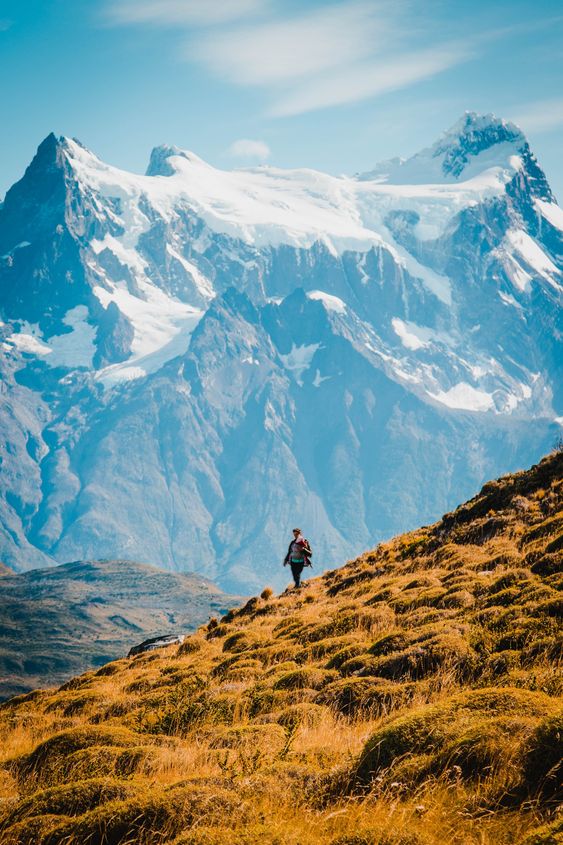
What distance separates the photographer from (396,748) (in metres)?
10.9

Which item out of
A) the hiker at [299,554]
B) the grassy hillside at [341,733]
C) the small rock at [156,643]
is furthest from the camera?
the small rock at [156,643]

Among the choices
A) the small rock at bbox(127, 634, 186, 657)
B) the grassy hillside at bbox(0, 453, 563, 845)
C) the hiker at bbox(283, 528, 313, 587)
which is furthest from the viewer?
the small rock at bbox(127, 634, 186, 657)

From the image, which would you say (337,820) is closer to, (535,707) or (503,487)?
(535,707)

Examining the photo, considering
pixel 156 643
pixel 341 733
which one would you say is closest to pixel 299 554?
pixel 156 643

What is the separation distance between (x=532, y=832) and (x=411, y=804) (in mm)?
1934

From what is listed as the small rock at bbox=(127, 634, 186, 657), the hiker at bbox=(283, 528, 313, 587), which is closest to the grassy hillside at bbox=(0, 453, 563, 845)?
the hiker at bbox=(283, 528, 313, 587)

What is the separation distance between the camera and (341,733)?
14.1m

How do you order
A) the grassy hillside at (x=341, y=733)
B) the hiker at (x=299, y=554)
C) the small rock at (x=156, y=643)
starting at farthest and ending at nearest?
A: the small rock at (x=156, y=643) < the hiker at (x=299, y=554) < the grassy hillside at (x=341, y=733)

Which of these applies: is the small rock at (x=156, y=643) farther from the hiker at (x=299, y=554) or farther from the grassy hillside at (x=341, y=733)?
the grassy hillside at (x=341, y=733)

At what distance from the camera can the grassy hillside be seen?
9273 millimetres

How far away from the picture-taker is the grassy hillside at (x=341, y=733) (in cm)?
927

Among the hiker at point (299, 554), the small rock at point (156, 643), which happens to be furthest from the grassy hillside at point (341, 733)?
the small rock at point (156, 643)

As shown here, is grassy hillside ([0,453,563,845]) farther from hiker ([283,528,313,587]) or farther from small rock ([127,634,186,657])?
small rock ([127,634,186,657])

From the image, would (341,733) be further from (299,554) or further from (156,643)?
(156,643)
